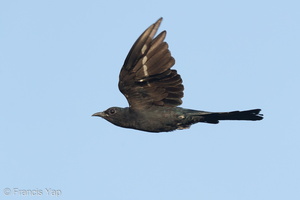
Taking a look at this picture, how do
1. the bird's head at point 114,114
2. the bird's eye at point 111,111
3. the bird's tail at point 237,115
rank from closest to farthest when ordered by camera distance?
the bird's tail at point 237,115
the bird's head at point 114,114
the bird's eye at point 111,111

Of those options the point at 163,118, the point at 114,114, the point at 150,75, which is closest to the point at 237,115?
the point at 163,118

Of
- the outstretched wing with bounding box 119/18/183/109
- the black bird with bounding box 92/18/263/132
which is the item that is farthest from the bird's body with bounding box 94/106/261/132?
the outstretched wing with bounding box 119/18/183/109

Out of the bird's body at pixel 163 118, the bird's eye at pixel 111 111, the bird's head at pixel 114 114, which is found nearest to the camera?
the bird's body at pixel 163 118

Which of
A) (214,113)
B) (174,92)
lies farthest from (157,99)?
(214,113)

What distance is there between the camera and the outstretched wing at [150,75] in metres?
13.9

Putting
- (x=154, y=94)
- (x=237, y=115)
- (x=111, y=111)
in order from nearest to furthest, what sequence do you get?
1. (x=237, y=115)
2. (x=154, y=94)
3. (x=111, y=111)

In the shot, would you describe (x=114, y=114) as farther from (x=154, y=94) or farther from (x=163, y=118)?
(x=163, y=118)

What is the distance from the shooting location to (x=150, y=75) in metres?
14.1

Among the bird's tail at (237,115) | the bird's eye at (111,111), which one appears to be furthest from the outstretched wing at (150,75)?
the bird's tail at (237,115)

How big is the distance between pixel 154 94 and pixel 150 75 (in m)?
0.52

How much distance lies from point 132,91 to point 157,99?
671 mm

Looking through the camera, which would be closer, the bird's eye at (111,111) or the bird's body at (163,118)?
the bird's body at (163,118)

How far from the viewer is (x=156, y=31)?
13.8 metres

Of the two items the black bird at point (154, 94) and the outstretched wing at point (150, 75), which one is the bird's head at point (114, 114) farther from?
the outstretched wing at point (150, 75)
